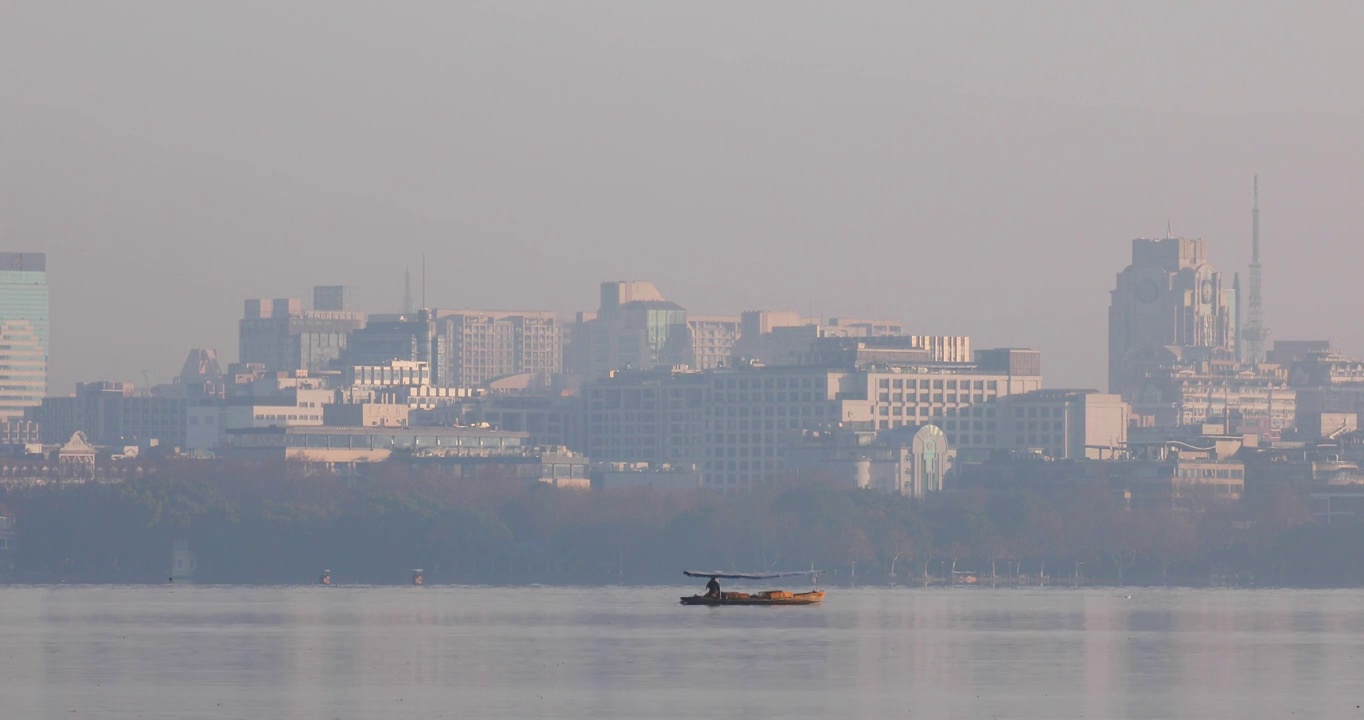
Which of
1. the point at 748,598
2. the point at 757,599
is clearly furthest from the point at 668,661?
the point at 757,599

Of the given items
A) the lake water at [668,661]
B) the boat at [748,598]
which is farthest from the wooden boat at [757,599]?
the lake water at [668,661]

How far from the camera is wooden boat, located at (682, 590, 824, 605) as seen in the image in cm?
14275

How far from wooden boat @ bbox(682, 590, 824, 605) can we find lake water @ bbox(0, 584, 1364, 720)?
107 cm

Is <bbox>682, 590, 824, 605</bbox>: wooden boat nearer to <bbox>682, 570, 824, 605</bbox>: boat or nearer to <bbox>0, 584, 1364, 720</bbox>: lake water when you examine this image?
<bbox>682, 570, 824, 605</bbox>: boat

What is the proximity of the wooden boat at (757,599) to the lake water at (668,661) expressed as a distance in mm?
1067

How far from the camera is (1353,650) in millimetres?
107625

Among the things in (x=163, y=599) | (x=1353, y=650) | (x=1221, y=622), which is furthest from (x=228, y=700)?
(x=163, y=599)

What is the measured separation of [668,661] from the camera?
97.6 m

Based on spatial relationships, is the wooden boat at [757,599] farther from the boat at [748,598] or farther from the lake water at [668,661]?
the lake water at [668,661]

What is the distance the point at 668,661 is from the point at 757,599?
151ft

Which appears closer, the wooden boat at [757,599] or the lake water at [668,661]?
the lake water at [668,661]

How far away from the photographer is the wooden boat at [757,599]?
143 m

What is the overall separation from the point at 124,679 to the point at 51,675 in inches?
116

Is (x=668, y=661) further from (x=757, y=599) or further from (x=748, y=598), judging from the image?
(x=757, y=599)
